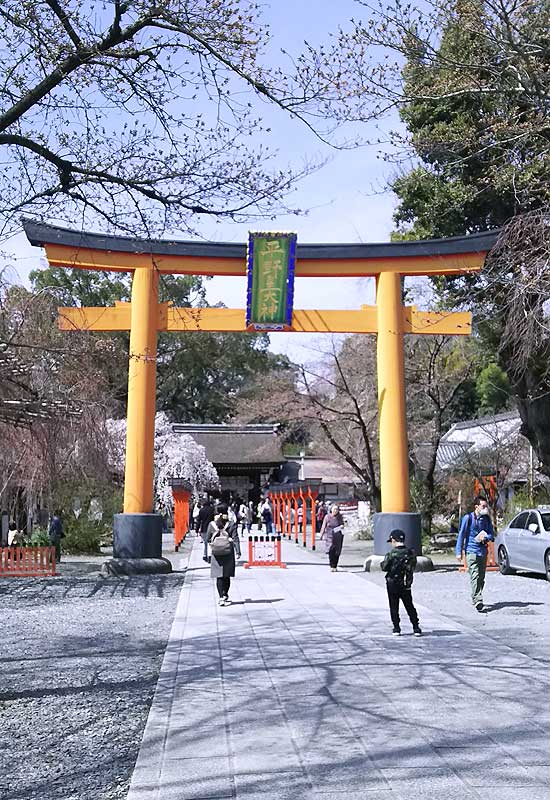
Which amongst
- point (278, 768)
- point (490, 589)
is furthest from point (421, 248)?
point (278, 768)

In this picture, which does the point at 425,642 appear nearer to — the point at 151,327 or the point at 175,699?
the point at 175,699

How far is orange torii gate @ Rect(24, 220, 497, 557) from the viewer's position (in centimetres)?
1661

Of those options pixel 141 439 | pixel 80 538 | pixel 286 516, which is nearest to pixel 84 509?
pixel 80 538

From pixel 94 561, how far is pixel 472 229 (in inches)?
529

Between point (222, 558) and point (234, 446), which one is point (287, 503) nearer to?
point (234, 446)

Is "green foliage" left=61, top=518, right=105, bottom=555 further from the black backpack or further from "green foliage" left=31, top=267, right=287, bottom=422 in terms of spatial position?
the black backpack

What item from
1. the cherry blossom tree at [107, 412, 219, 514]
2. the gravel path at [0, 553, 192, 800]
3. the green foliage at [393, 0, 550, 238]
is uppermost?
the green foliage at [393, 0, 550, 238]

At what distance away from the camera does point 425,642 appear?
914 cm

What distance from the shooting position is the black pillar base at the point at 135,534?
16.5 m

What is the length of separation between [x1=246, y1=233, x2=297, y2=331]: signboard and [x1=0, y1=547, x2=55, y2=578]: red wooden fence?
6.81 meters

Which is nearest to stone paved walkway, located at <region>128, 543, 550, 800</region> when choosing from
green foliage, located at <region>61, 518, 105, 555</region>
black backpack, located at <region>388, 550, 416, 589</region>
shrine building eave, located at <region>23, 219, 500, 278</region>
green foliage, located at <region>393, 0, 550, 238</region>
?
black backpack, located at <region>388, 550, 416, 589</region>

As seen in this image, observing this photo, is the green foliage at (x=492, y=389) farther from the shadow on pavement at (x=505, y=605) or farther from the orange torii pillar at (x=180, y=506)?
the shadow on pavement at (x=505, y=605)

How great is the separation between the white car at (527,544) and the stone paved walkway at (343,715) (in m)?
6.42

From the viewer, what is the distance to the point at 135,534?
16609 mm
